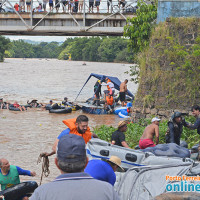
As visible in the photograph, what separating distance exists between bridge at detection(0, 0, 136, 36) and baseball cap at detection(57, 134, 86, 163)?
Result: 22106 millimetres

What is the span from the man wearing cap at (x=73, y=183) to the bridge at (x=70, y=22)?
872 inches

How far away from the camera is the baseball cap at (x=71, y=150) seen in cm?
297

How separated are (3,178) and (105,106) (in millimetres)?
16702

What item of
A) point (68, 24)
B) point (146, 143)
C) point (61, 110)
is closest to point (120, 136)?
point (146, 143)

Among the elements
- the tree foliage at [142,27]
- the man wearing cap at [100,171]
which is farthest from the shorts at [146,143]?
the tree foliage at [142,27]

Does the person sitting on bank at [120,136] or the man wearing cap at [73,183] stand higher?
the man wearing cap at [73,183]

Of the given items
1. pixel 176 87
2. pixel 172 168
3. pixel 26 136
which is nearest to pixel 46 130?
pixel 26 136

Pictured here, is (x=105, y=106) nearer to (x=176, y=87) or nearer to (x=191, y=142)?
(x=176, y=87)

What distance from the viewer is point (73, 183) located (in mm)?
2840

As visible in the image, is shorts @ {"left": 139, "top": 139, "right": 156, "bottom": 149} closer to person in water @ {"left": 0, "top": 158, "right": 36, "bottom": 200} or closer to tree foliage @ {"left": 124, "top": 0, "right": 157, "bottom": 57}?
person in water @ {"left": 0, "top": 158, "right": 36, "bottom": 200}

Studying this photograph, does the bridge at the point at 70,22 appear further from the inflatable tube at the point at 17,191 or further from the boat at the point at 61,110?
the inflatable tube at the point at 17,191

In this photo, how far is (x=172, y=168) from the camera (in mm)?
6246

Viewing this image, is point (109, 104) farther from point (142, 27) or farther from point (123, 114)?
point (142, 27)

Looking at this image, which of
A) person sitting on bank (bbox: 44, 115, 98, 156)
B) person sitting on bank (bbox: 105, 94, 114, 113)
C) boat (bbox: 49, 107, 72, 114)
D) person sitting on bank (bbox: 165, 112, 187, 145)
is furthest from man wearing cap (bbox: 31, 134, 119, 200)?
boat (bbox: 49, 107, 72, 114)
